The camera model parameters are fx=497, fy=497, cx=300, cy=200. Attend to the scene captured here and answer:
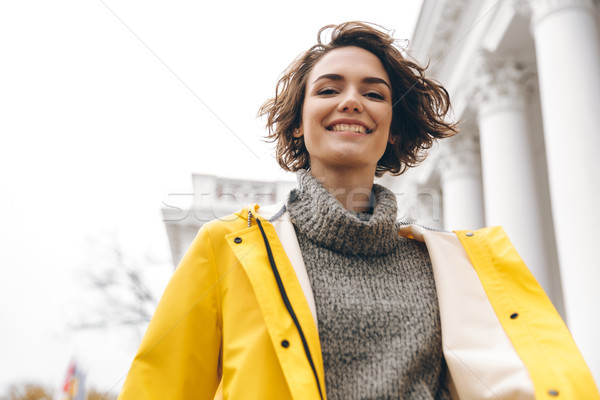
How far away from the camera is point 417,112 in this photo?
2285mm

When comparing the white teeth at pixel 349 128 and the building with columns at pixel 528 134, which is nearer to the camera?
the white teeth at pixel 349 128

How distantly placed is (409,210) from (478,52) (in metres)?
6.45

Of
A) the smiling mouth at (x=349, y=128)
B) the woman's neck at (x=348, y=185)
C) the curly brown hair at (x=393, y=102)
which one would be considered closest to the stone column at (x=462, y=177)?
the curly brown hair at (x=393, y=102)

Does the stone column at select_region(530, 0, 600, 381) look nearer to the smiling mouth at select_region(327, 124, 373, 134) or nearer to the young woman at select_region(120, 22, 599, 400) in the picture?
the young woman at select_region(120, 22, 599, 400)

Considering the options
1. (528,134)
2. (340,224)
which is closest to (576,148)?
(528,134)

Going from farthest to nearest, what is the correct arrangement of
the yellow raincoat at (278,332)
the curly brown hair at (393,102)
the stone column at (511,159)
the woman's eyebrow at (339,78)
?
the stone column at (511,159) → the curly brown hair at (393,102) → the woman's eyebrow at (339,78) → the yellow raincoat at (278,332)

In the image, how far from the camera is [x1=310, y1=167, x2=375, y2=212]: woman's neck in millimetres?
1936

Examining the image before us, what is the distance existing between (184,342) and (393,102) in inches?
53.8

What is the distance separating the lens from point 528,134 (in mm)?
8031

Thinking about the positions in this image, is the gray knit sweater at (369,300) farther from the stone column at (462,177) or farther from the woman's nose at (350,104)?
the stone column at (462,177)

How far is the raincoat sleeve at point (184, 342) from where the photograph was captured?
1.44m

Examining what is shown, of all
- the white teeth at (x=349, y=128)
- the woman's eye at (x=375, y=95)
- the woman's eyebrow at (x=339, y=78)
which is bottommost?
the white teeth at (x=349, y=128)

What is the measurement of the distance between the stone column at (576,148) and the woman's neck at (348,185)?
379cm

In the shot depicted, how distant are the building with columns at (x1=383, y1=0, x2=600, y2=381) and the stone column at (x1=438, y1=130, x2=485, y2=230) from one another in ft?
0.07
